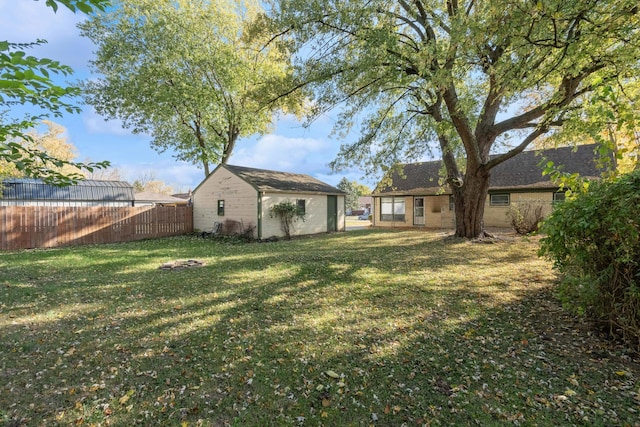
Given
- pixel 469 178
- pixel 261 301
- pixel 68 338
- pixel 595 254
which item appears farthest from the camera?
pixel 469 178

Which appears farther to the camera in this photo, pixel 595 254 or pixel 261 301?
pixel 261 301

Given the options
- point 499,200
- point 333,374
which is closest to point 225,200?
point 333,374

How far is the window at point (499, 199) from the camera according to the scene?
18.6 metres

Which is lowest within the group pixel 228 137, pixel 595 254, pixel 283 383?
pixel 283 383

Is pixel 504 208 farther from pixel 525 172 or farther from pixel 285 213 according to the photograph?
pixel 285 213

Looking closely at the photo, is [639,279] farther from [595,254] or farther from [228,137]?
[228,137]

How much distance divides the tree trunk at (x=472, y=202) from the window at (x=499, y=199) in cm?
771

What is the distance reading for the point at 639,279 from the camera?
3111 mm

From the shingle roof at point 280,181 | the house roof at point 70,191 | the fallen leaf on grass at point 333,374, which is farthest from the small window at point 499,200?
the house roof at point 70,191

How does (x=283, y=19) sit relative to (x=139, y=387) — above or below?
above

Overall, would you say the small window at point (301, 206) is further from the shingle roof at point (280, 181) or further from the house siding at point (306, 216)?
the shingle roof at point (280, 181)

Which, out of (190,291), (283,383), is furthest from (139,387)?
(190,291)

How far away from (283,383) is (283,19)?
966 centimetres

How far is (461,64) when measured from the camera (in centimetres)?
768
